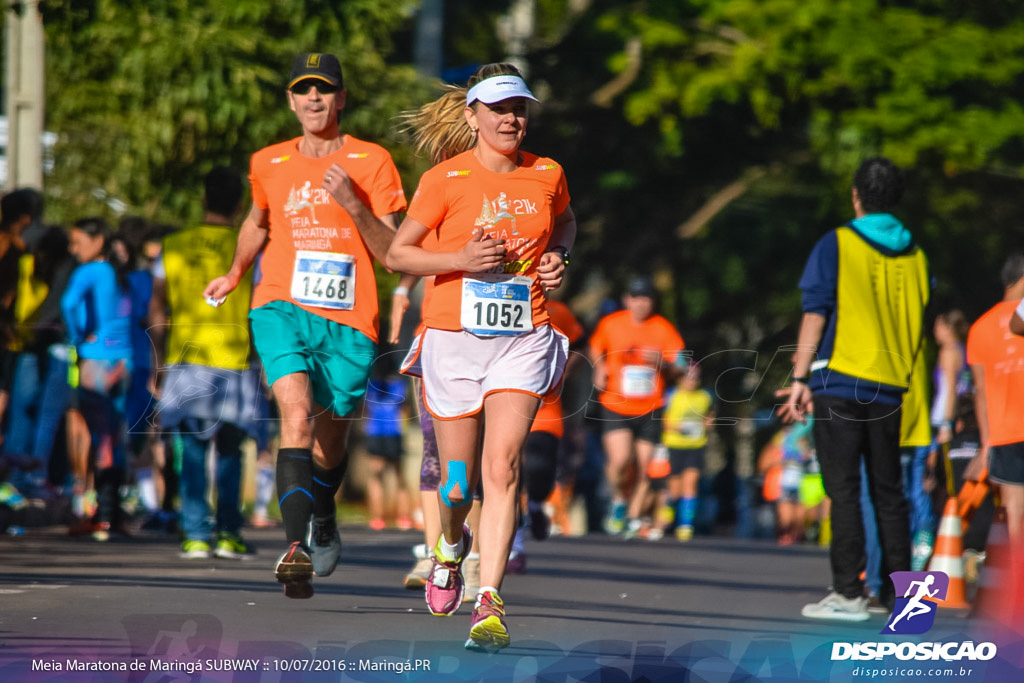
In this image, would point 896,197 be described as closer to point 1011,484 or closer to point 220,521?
point 1011,484

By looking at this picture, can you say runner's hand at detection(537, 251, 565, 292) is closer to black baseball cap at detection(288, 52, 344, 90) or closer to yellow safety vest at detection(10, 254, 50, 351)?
black baseball cap at detection(288, 52, 344, 90)

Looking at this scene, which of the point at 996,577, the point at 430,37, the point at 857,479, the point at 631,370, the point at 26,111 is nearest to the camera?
the point at 996,577

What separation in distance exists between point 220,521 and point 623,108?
1378 centimetres

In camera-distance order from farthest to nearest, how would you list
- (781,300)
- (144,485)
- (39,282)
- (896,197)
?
(781,300) < (144,485) < (39,282) < (896,197)

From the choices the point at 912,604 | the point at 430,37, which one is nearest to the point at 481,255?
the point at 912,604

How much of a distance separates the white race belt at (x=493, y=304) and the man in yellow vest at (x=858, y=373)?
2409 millimetres

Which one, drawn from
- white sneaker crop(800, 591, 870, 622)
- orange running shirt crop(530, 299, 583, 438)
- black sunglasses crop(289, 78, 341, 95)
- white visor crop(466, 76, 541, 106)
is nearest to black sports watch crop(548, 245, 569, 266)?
white visor crop(466, 76, 541, 106)

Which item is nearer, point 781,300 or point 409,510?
point 409,510

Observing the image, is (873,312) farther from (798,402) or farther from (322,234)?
(322,234)

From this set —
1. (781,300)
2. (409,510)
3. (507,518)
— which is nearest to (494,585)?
(507,518)

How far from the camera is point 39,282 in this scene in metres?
12.4

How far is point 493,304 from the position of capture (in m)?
6.63

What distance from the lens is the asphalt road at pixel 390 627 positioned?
611cm

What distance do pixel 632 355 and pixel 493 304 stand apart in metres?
9.37
